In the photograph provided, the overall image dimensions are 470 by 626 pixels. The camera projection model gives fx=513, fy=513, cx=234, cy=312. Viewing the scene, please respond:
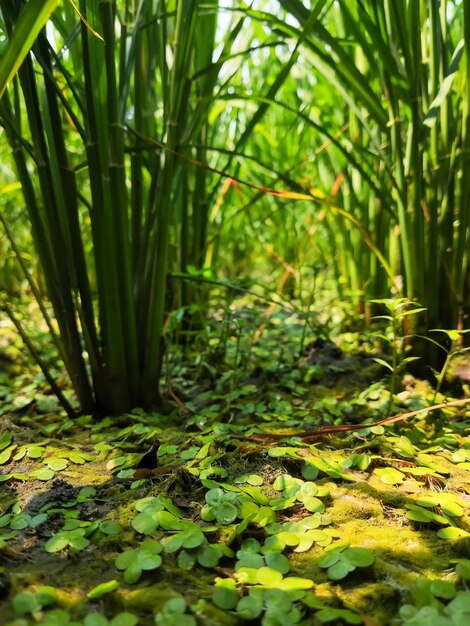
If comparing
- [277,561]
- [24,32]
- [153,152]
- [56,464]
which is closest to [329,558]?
[277,561]

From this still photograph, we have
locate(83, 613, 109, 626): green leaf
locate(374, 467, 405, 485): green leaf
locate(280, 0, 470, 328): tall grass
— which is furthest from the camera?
locate(280, 0, 470, 328): tall grass

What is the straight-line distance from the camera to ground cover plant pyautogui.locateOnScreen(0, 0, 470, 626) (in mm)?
513

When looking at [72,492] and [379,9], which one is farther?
[379,9]

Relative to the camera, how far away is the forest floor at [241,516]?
0.48 m

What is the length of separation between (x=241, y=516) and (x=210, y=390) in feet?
1.96

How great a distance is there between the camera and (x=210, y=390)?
121cm

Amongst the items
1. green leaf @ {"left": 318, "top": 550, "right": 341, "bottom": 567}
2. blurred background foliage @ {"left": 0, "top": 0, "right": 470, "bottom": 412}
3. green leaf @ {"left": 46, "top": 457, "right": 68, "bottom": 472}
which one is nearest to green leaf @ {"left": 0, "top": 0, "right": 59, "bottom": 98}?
blurred background foliage @ {"left": 0, "top": 0, "right": 470, "bottom": 412}

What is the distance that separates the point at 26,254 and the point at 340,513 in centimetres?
229

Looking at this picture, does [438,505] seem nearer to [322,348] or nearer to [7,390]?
[322,348]

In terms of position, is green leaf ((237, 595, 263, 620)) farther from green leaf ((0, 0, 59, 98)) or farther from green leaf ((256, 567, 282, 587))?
green leaf ((0, 0, 59, 98))

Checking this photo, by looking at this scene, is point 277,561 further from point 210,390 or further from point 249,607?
point 210,390

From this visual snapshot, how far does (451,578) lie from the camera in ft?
1.69

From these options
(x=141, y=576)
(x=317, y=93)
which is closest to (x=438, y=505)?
(x=141, y=576)

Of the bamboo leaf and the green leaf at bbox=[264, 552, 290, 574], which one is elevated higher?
the bamboo leaf
